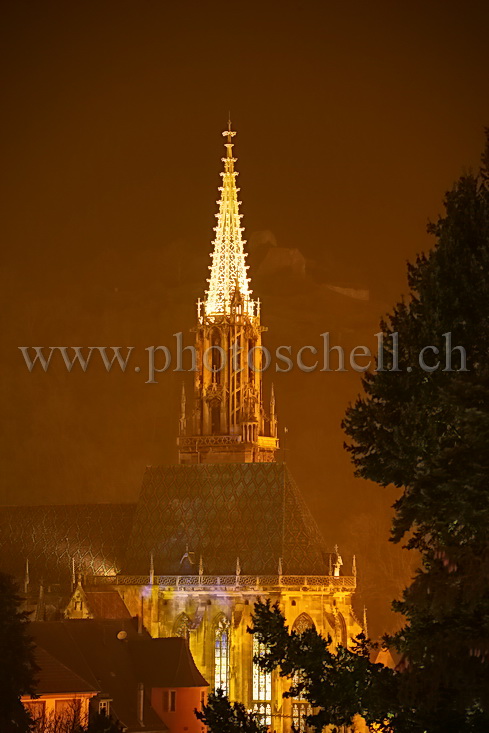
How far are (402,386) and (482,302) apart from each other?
7.11ft

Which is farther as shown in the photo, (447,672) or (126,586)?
(126,586)

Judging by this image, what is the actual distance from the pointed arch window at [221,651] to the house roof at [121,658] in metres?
5.04

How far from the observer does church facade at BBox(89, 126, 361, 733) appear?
101 m

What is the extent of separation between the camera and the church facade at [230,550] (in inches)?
3964

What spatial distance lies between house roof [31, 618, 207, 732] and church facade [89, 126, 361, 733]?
4826 mm

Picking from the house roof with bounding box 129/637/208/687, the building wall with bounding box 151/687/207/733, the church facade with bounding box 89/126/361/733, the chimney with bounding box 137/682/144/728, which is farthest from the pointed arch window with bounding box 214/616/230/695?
the chimney with bounding box 137/682/144/728

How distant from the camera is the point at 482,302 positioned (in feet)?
116

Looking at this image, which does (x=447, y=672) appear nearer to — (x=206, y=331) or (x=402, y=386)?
(x=402, y=386)

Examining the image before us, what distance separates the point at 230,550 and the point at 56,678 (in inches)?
978

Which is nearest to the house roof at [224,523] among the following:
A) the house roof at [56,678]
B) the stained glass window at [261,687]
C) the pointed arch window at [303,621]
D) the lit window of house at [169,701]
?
the pointed arch window at [303,621]

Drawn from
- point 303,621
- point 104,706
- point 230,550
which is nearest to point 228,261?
point 230,550

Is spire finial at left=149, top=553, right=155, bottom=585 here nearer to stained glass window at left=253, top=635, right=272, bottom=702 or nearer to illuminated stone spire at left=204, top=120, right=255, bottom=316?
stained glass window at left=253, top=635, right=272, bottom=702

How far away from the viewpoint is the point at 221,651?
333 feet

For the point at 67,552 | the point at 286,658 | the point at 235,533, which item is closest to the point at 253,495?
the point at 235,533
